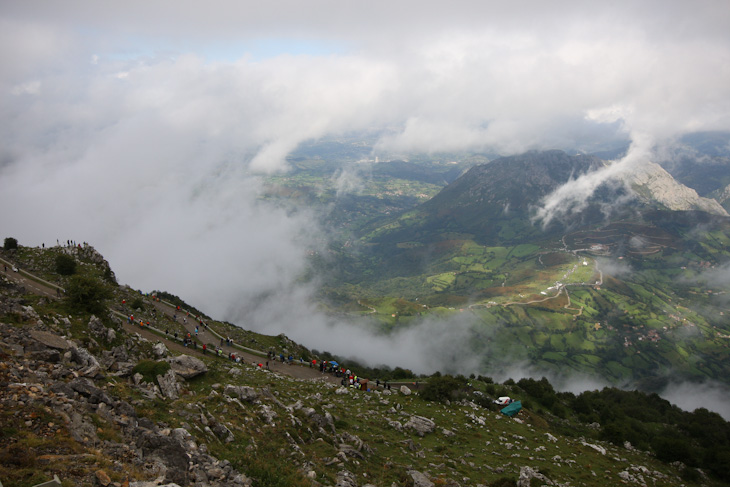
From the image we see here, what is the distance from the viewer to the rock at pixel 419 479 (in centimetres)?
2436

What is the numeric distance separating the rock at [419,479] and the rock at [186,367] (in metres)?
22.1

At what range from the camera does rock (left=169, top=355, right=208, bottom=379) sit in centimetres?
3284

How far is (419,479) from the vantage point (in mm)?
24953

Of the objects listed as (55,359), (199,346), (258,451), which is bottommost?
(258,451)

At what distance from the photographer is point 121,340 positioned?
34031 millimetres

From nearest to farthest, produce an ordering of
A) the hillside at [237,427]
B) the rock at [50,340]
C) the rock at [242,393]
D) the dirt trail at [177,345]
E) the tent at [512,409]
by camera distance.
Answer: the hillside at [237,427] < the rock at [50,340] < the rock at [242,393] < the tent at [512,409] < the dirt trail at [177,345]

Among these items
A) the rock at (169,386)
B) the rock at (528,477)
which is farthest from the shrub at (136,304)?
the rock at (528,477)

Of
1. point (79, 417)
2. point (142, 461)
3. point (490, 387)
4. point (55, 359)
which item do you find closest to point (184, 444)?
point (142, 461)

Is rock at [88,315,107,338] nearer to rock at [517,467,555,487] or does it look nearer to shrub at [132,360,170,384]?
shrub at [132,360,170,384]

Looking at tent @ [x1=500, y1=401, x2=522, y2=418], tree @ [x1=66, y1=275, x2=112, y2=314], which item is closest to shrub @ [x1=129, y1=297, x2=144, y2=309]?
tree @ [x1=66, y1=275, x2=112, y2=314]

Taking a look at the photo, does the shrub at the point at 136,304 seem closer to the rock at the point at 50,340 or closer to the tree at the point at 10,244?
the tree at the point at 10,244

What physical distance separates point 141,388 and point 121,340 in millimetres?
13945

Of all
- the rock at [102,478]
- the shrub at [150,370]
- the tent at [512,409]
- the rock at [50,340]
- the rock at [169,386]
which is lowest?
the tent at [512,409]

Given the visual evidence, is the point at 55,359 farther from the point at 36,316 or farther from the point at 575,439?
the point at 575,439
